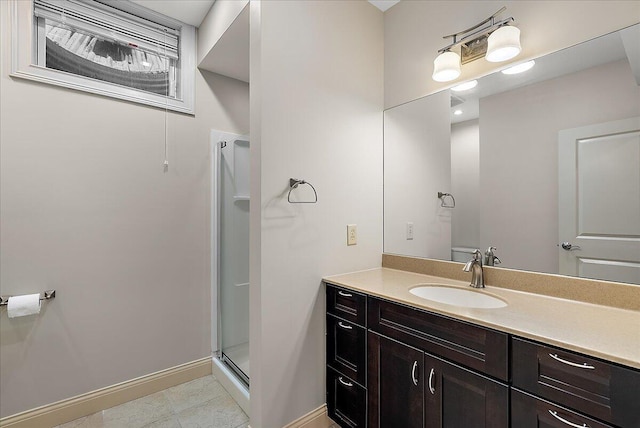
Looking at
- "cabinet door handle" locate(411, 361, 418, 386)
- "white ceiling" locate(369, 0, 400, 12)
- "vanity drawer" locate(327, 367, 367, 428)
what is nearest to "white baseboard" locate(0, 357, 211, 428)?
"vanity drawer" locate(327, 367, 367, 428)

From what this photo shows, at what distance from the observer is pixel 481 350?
1.08m

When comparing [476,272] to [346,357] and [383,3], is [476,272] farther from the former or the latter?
[383,3]

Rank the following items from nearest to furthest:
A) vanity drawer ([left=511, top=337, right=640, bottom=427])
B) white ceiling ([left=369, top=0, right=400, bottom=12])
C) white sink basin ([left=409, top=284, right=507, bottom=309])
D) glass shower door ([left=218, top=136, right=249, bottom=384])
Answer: vanity drawer ([left=511, top=337, right=640, bottom=427]) < white sink basin ([left=409, top=284, right=507, bottom=309]) < white ceiling ([left=369, top=0, right=400, bottom=12]) < glass shower door ([left=218, top=136, right=249, bottom=384])

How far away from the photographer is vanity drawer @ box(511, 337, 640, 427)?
0.80 meters

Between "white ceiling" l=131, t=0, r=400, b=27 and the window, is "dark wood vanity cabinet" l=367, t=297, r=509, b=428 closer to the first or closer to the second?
"white ceiling" l=131, t=0, r=400, b=27

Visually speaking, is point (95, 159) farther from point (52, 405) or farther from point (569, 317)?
point (569, 317)

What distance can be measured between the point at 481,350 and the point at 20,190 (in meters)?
2.50

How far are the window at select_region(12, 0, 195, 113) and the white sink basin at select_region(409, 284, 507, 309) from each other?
215 centimetres

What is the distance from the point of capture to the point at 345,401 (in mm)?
1649

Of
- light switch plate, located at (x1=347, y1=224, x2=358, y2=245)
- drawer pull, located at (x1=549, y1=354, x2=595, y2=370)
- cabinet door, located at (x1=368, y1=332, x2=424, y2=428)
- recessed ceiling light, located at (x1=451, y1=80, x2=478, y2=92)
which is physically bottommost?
cabinet door, located at (x1=368, y1=332, x2=424, y2=428)

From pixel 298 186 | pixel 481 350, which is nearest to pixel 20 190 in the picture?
pixel 298 186

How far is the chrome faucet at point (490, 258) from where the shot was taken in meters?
1.59

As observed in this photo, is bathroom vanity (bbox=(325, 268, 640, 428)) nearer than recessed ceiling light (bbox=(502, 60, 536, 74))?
Yes

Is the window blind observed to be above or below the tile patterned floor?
above
